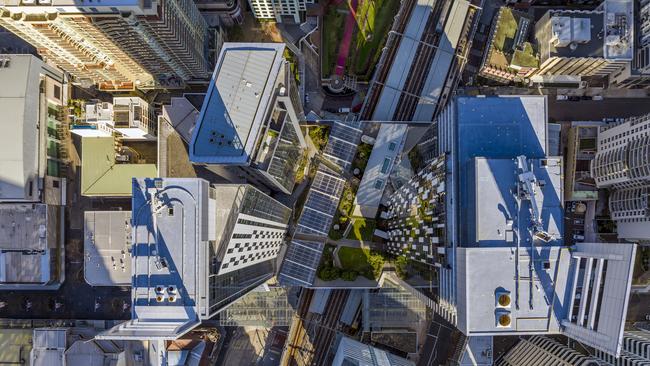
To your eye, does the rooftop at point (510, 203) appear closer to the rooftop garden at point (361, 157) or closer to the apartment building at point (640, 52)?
the rooftop garden at point (361, 157)

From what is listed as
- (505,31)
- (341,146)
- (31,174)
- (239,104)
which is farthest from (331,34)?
(31,174)

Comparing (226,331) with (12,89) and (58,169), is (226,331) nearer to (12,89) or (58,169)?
(58,169)

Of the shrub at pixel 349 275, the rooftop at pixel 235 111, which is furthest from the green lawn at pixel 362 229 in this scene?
the rooftop at pixel 235 111

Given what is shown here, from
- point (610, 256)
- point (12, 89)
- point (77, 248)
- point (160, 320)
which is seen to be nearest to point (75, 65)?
point (12, 89)

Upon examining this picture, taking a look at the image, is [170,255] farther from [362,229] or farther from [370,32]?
[370,32]

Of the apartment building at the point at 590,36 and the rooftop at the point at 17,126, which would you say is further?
the rooftop at the point at 17,126
